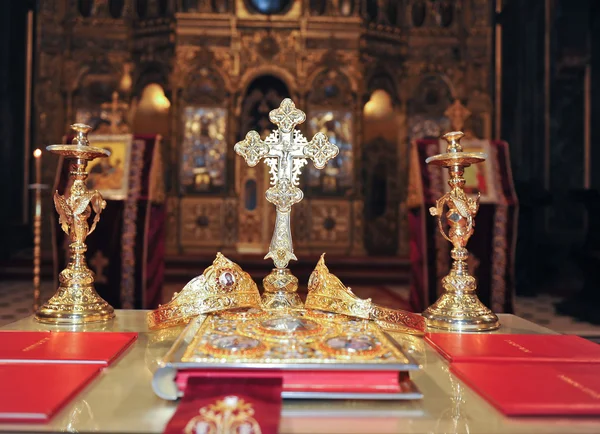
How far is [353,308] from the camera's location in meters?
1.46

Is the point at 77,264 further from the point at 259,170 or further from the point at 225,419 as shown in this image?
the point at 259,170

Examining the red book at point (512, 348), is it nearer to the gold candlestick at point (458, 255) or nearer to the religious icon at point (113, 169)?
the gold candlestick at point (458, 255)

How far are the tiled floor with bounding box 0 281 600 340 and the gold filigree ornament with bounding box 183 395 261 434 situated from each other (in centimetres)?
394

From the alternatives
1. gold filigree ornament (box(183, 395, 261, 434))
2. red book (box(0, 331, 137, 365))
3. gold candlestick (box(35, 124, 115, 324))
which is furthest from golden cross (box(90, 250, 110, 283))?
gold filigree ornament (box(183, 395, 261, 434))

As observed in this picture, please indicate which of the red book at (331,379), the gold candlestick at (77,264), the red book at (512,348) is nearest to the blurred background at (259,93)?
the gold candlestick at (77,264)

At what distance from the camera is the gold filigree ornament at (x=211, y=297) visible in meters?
1.49

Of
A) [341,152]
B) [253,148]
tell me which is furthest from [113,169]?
[341,152]

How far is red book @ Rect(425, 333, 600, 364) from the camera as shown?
1262 mm

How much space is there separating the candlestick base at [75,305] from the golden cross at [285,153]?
64 cm

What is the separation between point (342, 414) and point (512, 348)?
638 millimetres

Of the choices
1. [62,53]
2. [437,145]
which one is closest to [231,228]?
[62,53]

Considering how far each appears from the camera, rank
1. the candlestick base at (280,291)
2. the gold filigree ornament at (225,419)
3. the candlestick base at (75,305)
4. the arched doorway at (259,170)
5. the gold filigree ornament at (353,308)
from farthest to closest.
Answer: the arched doorway at (259,170), the candlestick base at (75,305), the candlestick base at (280,291), the gold filigree ornament at (353,308), the gold filigree ornament at (225,419)

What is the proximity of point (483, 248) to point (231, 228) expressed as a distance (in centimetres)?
582

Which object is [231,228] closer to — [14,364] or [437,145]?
[437,145]
